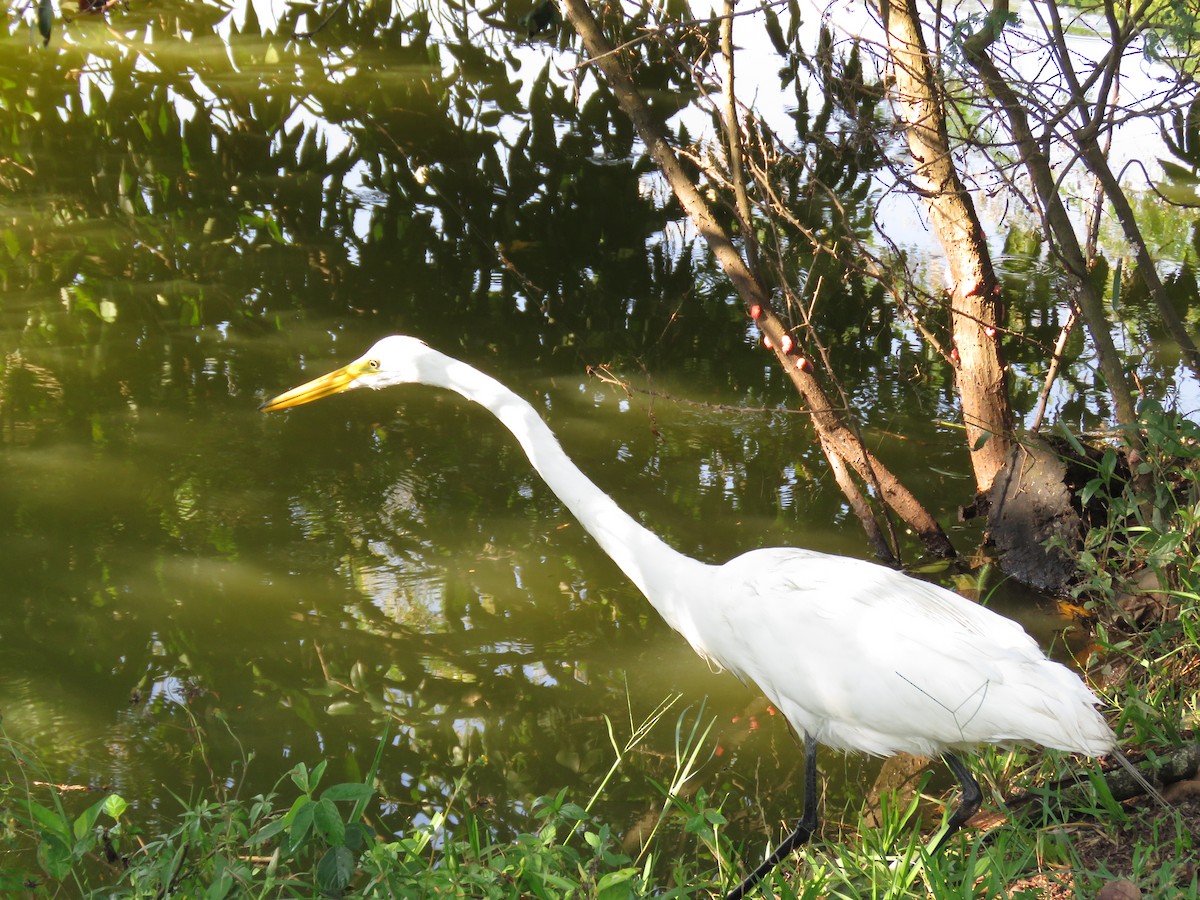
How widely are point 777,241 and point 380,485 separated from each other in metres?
1.75

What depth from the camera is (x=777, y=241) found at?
12.1 ft

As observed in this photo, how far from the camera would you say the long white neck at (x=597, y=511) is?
3.02 m

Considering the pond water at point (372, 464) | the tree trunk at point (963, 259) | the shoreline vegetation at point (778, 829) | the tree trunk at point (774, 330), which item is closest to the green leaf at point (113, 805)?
the shoreline vegetation at point (778, 829)

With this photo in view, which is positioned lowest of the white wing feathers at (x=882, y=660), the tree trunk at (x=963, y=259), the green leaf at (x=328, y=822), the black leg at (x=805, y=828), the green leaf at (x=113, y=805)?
the black leg at (x=805, y=828)

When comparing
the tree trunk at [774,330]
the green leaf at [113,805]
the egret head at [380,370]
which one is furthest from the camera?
the tree trunk at [774,330]

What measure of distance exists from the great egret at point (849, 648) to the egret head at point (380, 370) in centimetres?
8

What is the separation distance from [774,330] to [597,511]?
1.29 metres

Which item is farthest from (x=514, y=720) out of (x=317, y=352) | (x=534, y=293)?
(x=534, y=293)

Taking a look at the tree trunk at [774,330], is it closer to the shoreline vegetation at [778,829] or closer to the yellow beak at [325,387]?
the shoreline vegetation at [778,829]

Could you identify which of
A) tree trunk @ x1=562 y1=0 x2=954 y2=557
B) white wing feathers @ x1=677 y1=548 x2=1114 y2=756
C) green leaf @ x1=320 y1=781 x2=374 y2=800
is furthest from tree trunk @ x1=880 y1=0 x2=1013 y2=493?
green leaf @ x1=320 y1=781 x2=374 y2=800

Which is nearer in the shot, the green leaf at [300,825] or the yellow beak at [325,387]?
the green leaf at [300,825]

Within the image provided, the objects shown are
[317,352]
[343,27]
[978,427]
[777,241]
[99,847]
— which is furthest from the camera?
[343,27]

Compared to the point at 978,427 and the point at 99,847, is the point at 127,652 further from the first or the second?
the point at 978,427

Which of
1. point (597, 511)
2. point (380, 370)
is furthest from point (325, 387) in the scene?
point (597, 511)
